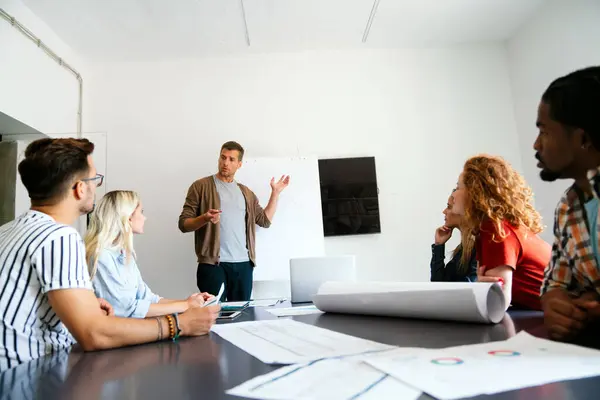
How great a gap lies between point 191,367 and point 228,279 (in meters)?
2.63

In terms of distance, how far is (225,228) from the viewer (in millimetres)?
3400

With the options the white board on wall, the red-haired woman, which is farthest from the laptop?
the white board on wall

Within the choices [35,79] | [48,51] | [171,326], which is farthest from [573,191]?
[48,51]

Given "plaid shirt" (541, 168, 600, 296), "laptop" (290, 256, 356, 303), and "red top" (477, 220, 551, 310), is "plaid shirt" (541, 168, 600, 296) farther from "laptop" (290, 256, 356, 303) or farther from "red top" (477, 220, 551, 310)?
"laptop" (290, 256, 356, 303)

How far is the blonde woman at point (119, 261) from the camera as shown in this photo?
1.64m

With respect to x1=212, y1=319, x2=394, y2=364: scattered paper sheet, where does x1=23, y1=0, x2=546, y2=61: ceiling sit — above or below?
above

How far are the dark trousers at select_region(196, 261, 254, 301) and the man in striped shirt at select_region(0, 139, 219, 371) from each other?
2121 mm

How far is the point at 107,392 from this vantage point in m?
0.61

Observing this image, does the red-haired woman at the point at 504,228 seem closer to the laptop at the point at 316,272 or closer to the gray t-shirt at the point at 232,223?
the laptop at the point at 316,272

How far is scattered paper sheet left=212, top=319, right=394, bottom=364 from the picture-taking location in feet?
2.43

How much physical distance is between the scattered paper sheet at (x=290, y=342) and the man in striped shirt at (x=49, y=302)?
0.12m

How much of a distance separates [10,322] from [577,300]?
4.34 feet

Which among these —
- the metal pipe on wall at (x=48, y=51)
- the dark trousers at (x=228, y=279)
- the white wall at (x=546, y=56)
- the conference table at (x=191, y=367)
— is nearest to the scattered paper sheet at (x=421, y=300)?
the conference table at (x=191, y=367)

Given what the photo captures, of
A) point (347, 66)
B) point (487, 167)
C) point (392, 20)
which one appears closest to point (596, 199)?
point (487, 167)
